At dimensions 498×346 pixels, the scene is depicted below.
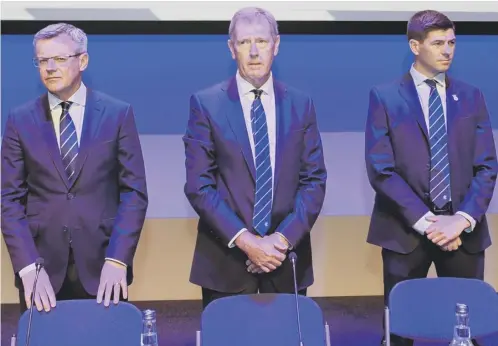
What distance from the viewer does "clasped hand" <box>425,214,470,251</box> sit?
9.18ft

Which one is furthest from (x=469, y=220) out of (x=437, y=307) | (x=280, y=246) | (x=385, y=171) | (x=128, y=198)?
(x=128, y=198)

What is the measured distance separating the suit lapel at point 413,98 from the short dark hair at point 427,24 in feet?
0.57

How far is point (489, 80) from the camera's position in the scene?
3951mm

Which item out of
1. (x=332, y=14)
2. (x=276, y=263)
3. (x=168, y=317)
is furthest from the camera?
(x=168, y=317)

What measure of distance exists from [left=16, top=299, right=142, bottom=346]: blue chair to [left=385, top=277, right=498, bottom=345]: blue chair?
831 mm

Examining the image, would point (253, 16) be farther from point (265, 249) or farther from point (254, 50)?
point (265, 249)

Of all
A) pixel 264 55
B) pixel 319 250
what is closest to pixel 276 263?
pixel 264 55

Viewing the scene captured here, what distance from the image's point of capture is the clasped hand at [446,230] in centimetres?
280

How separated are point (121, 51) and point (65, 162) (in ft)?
4.22

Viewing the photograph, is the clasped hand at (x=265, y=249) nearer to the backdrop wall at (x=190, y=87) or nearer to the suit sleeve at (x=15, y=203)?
the suit sleeve at (x=15, y=203)

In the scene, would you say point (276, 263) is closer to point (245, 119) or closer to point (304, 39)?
point (245, 119)

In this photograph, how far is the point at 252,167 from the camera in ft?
8.93

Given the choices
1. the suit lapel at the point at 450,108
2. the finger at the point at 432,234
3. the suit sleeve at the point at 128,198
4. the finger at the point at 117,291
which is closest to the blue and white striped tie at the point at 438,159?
the suit lapel at the point at 450,108

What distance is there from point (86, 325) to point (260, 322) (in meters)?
0.54
